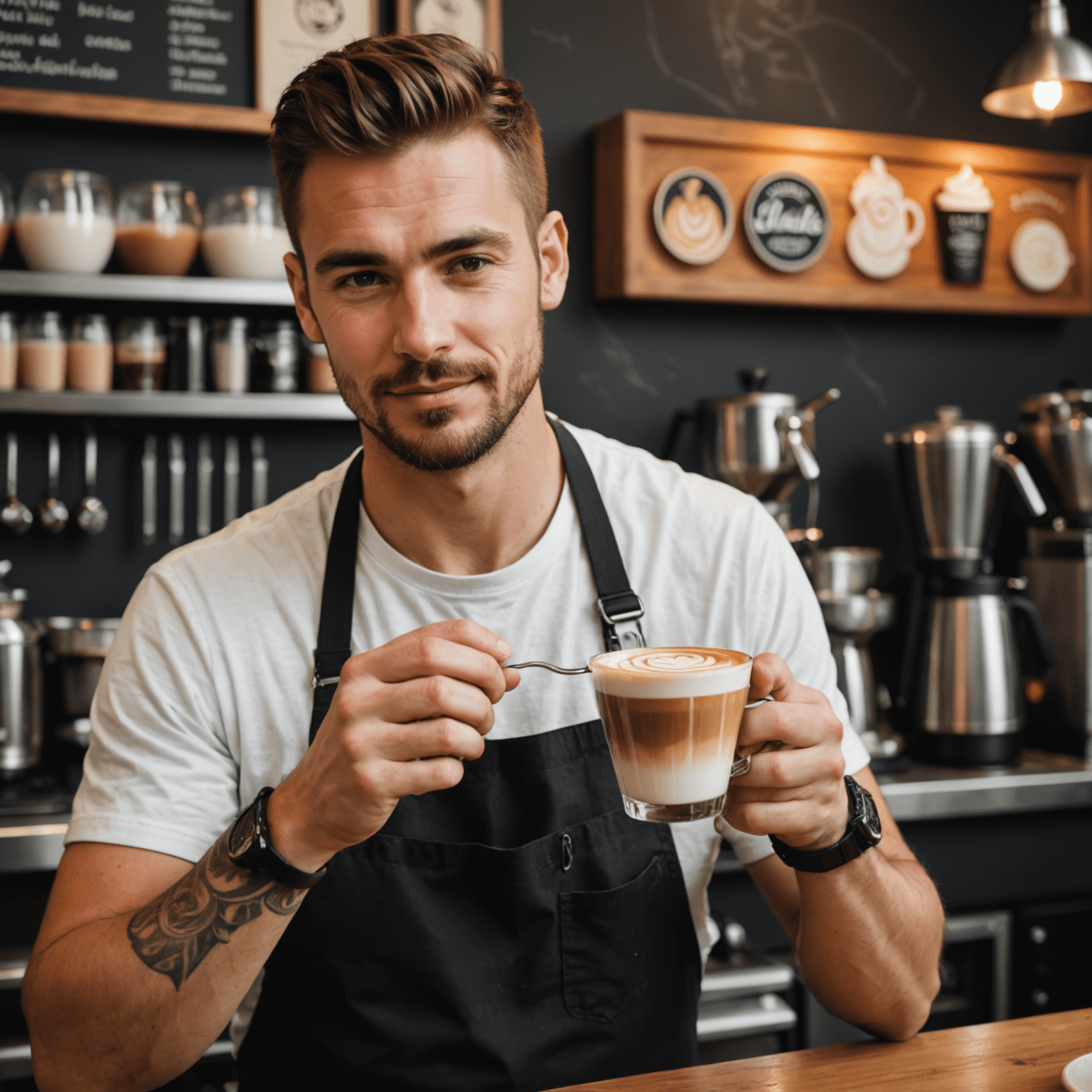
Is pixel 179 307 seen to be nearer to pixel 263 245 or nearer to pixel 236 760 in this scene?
pixel 263 245

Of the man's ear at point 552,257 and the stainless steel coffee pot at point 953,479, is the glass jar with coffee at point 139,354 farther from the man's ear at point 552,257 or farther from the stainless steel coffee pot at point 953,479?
the stainless steel coffee pot at point 953,479

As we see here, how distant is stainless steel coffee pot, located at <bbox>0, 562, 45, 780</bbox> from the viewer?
Answer: 233 centimetres

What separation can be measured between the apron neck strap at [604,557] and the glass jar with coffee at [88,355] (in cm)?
135

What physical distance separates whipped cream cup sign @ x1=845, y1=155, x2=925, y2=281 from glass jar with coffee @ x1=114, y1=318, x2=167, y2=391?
177 cm

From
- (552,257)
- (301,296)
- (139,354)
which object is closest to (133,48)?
(139,354)

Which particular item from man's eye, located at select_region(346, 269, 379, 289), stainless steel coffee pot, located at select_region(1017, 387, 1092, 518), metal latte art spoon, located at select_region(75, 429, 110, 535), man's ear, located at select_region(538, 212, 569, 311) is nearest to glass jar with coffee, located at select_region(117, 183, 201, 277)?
metal latte art spoon, located at select_region(75, 429, 110, 535)

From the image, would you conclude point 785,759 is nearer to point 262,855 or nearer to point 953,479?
point 262,855

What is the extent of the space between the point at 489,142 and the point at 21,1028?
1755mm

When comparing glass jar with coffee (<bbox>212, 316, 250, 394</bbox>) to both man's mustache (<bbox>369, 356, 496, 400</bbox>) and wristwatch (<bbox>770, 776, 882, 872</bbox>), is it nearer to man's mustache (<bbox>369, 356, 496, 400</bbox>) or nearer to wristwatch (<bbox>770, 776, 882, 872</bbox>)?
man's mustache (<bbox>369, 356, 496, 400</bbox>)

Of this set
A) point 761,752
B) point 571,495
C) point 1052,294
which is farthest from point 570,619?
point 1052,294

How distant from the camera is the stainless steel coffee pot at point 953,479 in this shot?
2773mm

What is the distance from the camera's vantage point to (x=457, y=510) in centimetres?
151

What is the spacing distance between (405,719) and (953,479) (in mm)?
2069

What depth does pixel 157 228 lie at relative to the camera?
8.36ft
